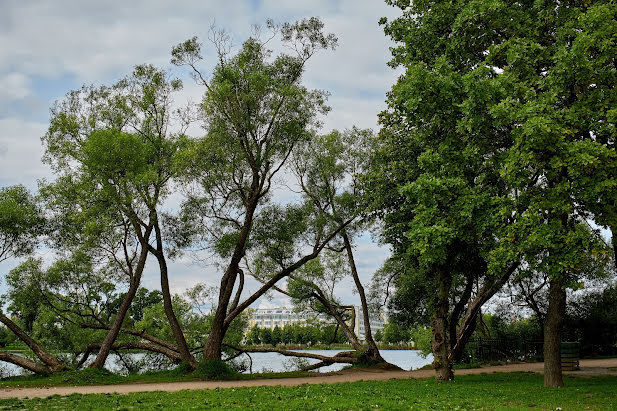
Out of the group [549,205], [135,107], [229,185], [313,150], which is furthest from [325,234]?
[549,205]

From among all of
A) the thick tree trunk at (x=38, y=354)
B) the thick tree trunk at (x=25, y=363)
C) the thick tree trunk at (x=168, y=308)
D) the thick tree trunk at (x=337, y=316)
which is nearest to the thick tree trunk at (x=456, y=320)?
the thick tree trunk at (x=337, y=316)

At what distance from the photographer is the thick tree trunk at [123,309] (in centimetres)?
2286

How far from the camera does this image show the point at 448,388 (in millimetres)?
15898

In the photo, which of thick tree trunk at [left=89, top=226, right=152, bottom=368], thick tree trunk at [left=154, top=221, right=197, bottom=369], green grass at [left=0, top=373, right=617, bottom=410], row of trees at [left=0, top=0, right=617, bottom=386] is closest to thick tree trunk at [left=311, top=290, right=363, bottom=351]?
row of trees at [left=0, top=0, right=617, bottom=386]

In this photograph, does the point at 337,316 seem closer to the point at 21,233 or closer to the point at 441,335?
the point at 441,335

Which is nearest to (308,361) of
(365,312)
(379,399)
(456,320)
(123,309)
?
(365,312)

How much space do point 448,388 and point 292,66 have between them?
15.7 meters

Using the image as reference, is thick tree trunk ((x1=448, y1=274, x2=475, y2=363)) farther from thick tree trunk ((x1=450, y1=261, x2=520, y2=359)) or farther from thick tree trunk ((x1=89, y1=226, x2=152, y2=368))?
thick tree trunk ((x1=89, y1=226, x2=152, y2=368))

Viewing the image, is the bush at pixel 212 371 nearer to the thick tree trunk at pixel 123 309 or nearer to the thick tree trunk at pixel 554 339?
the thick tree trunk at pixel 123 309

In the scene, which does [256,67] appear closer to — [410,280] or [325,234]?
[325,234]

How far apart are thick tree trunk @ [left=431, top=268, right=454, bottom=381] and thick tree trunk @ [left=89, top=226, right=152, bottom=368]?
13.6 meters

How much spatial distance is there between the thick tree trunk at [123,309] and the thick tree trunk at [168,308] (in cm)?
57

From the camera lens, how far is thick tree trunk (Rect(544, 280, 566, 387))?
15445 mm

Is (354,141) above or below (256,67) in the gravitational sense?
below
